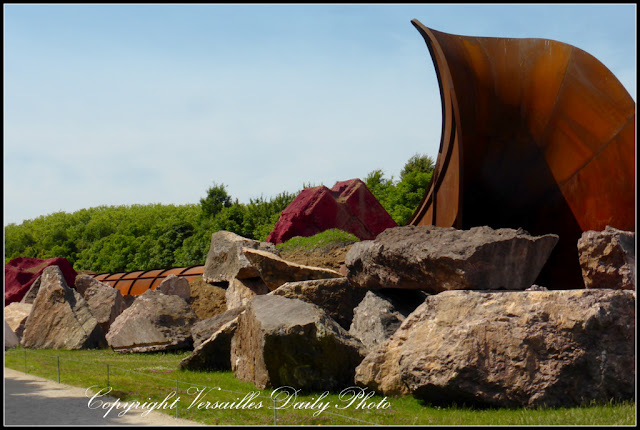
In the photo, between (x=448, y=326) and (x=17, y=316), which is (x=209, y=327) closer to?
(x=448, y=326)

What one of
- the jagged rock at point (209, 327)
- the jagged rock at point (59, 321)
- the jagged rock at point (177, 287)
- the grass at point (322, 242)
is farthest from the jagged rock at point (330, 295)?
the jagged rock at point (59, 321)

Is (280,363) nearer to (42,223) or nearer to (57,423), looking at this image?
(57,423)

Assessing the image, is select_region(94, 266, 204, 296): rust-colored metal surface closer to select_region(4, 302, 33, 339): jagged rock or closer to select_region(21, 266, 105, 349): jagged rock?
select_region(4, 302, 33, 339): jagged rock

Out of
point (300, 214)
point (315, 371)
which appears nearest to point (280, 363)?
point (315, 371)

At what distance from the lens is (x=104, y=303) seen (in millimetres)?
15031

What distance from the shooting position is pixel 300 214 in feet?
59.9

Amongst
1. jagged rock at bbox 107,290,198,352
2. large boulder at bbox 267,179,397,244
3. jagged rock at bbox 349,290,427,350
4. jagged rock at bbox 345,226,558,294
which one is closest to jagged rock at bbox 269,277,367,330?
jagged rock at bbox 349,290,427,350

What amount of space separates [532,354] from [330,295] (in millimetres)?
4190

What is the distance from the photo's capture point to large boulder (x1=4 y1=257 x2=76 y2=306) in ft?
67.9

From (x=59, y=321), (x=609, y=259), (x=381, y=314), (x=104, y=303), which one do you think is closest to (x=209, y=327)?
(x=381, y=314)

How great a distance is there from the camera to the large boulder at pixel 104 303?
48.1ft

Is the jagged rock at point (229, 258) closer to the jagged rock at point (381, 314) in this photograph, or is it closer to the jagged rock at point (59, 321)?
the jagged rock at point (59, 321)

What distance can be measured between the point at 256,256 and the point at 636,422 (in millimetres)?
7378

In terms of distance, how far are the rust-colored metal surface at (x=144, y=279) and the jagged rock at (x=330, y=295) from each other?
394 inches
